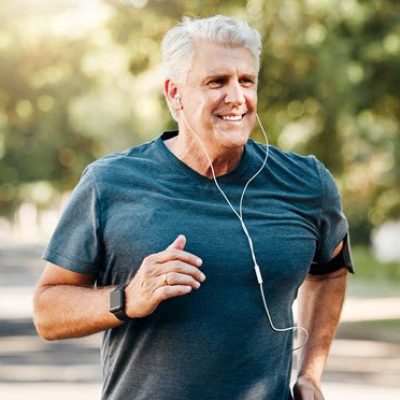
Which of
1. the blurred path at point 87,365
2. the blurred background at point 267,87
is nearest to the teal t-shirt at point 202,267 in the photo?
the blurred path at point 87,365

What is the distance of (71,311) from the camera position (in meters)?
3.67

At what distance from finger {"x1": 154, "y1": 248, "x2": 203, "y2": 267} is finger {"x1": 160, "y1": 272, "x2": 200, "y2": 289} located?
36mm

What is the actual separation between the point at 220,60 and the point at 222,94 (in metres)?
0.09

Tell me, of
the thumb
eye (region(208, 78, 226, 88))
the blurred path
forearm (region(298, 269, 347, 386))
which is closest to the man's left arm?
forearm (region(298, 269, 347, 386))

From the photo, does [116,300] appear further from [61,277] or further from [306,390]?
[306,390]

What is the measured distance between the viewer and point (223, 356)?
3.58m

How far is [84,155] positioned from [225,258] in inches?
1547

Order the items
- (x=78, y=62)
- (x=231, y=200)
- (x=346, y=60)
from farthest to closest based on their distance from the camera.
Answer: (x=78, y=62) < (x=346, y=60) < (x=231, y=200)

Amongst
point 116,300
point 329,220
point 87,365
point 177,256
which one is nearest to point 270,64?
point 87,365

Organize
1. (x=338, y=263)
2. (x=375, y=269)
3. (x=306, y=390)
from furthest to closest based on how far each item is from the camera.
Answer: (x=375, y=269) → (x=338, y=263) → (x=306, y=390)

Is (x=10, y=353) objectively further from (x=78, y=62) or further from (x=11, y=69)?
(x=78, y=62)

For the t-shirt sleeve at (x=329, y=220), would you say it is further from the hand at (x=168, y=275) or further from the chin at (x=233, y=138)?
the hand at (x=168, y=275)

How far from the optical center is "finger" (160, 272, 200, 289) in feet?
11.2

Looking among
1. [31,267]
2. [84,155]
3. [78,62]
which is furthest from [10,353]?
A: [31,267]
